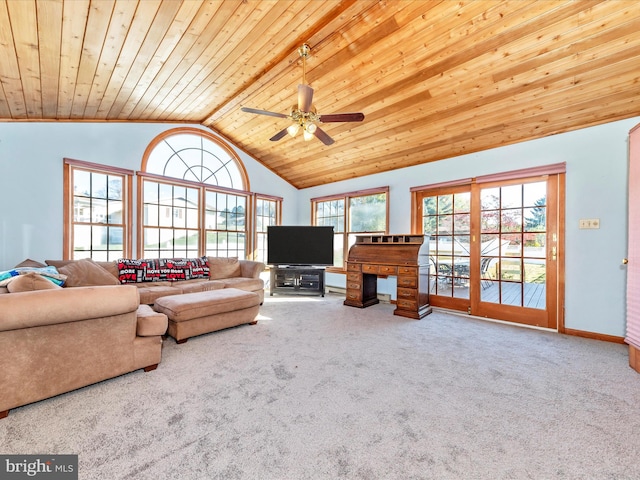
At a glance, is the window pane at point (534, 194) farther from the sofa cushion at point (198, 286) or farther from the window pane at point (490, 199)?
the sofa cushion at point (198, 286)

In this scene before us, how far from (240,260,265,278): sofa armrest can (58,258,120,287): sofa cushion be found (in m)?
1.86

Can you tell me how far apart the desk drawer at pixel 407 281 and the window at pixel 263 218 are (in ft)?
10.6

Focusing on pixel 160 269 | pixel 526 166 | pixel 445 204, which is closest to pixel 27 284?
pixel 160 269

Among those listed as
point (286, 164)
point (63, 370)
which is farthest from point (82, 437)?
point (286, 164)

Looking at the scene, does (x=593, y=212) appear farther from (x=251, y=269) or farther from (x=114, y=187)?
(x=114, y=187)

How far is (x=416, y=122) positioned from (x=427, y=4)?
149 centimetres

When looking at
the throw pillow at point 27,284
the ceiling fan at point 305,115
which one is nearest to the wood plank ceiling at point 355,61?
the ceiling fan at point 305,115

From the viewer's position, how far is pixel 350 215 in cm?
568

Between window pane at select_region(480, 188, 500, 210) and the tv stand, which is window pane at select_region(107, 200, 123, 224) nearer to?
the tv stand

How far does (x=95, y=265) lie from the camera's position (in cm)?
355

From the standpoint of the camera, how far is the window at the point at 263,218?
5.95 metres

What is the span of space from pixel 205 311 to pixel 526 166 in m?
4.37

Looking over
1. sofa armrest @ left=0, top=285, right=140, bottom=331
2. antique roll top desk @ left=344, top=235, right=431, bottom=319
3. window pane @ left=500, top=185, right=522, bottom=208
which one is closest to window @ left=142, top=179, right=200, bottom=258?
sofa armrest @ left=0, top=285, right=140, bottom=331

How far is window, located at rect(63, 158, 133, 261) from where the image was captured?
3.73 m
